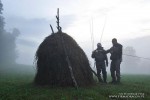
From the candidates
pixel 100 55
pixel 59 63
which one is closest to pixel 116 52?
pixel 100 55

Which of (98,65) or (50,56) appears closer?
(50,56)

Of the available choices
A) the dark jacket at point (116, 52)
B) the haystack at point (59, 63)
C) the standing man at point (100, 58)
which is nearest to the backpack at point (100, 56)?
the standing man at point (100, 58)

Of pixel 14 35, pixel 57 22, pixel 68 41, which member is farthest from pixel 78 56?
pixel 14 35

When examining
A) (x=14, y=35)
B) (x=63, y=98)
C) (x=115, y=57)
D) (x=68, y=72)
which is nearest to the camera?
(x=63, y=98)

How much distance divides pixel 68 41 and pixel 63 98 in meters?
5.55

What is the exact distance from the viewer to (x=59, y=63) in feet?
47.6

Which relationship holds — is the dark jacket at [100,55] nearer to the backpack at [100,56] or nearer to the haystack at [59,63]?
the backpack at [100,56]

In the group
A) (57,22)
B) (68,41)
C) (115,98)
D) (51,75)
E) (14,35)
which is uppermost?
(14,35)

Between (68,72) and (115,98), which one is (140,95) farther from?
(68,72)

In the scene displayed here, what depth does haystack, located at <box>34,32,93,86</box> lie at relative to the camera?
14.3 metres

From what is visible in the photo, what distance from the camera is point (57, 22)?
16.0m

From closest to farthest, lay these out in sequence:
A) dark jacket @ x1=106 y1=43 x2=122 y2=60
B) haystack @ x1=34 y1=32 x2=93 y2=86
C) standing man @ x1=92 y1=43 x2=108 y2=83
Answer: haystack @ x1=34 y1=32 x2=93 y2=86 → dark jacket @ x1=106 y1=43 x2=122 y2=60 → standing man @ x1=92 y1=43 x2=108 y2=83

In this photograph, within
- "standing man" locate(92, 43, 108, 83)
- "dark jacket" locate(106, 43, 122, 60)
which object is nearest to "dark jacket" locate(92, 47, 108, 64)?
"standing man" locate(92, 43, 108, 83)

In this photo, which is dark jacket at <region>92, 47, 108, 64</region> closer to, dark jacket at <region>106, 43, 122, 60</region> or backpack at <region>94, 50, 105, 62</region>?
backpack at <region>94, 50, 105, 62</region>
